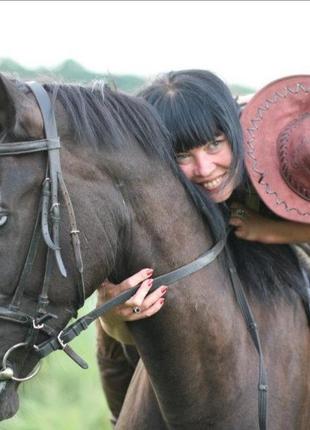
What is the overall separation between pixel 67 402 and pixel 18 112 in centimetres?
449

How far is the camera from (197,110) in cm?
298

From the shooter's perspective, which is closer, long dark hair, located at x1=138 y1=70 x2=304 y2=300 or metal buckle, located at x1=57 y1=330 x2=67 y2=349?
metal buckle, located at x1=57 y1=330 x2=67 y2=349

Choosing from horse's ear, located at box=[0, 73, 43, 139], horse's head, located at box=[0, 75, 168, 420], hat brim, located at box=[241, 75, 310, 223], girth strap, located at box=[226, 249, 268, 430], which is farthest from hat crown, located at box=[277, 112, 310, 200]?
horse's ear, located at box=[0, 73, 43, 139]

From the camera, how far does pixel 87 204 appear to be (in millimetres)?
2607

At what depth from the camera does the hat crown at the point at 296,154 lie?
2976 mm

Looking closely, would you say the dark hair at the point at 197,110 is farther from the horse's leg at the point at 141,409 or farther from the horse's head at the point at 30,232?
the horse's leg at the point at 141,409

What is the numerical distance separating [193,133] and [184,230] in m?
0.32

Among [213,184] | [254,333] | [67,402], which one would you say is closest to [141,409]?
[254,333]

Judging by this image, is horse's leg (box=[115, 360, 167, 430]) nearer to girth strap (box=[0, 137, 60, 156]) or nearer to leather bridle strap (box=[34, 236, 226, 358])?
leather bridle strap (box=[34, 236, 226, 358])

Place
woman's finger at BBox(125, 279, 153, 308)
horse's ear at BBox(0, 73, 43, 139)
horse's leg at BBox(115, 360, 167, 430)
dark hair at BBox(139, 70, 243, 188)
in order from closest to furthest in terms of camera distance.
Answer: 1. horse's ear at BBox(0, 73, 43, 139)
2. woman's finger at BBox(125, 279, 153, 308)
3. dark hair at BBox(139, 70, 243, 188)
4. horse's leg at BBox(115, 360, 167, 430)

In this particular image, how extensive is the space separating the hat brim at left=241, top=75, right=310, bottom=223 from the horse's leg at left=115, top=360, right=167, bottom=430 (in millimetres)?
809

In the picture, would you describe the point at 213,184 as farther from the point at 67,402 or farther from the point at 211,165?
the point at 67,402

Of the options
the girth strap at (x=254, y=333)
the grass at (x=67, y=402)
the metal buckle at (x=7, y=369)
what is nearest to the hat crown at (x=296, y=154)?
the girth strap at (x=254, y=333)

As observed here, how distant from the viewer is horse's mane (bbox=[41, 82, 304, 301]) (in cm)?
269
